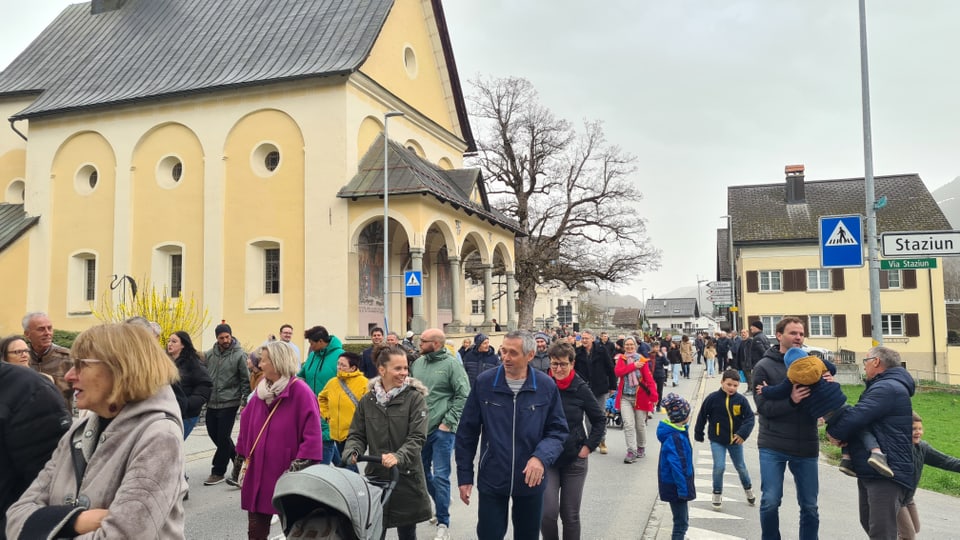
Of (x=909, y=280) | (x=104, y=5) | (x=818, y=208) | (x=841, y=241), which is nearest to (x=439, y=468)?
(x=841, y=241)

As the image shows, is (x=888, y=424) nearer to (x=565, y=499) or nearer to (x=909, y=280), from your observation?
(x=565, y=499)

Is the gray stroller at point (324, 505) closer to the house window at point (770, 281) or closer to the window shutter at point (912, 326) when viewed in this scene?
the house window at point (770, 281)

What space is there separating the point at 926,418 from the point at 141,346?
19128mm

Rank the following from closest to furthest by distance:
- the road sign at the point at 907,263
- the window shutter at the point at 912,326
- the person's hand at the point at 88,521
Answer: the person's hand at the point at 88,521 < the road sign at the point at 907,263 < the window shutter at the point at 912,326

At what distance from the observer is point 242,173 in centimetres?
2608

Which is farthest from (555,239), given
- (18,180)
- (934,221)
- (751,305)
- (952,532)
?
(952,532)

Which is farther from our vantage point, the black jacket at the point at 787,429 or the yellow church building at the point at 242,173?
the yellow church building at the point at 242,173

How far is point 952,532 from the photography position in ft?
23.4

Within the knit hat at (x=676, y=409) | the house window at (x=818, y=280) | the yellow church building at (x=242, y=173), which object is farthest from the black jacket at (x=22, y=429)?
the house window at (x=818, y=280)

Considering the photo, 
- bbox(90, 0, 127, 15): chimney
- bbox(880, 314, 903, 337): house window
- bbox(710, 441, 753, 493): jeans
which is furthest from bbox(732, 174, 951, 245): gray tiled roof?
bbox(710, 441, 753, 493): jeans

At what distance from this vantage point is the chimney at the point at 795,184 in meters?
45.9

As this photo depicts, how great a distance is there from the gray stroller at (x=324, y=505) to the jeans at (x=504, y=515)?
133 cm

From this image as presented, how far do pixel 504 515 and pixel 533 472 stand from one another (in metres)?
0.51

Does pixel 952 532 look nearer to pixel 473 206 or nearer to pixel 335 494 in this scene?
pixel 335 494
